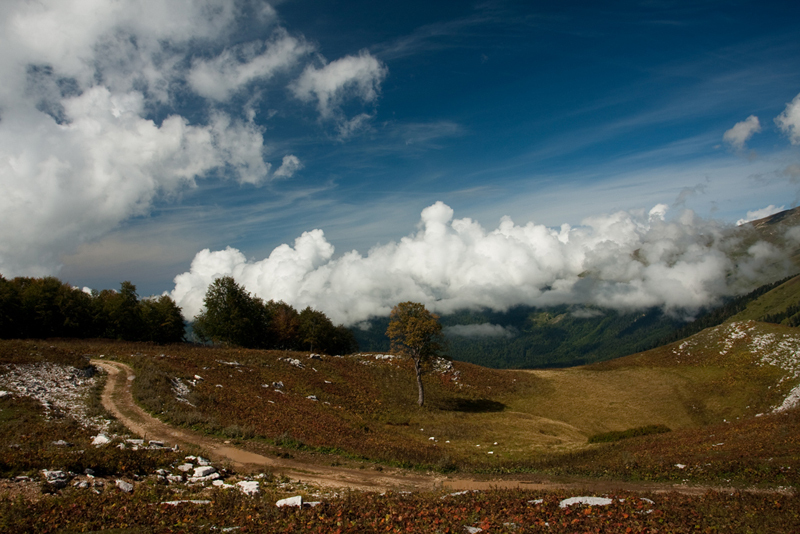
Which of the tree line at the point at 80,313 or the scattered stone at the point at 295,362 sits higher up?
the tree line at the point at 80,313

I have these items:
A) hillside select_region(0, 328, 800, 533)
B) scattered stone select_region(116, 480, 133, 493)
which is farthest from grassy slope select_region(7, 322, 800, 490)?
scattered stone select_region(116, 480, 133, 493)

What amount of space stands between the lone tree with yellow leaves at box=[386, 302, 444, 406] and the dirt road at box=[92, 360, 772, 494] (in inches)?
1195

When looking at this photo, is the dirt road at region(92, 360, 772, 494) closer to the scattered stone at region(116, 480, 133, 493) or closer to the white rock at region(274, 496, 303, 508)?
the white rock at region(274, 496, 303, 508)

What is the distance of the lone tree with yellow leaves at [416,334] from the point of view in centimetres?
5303

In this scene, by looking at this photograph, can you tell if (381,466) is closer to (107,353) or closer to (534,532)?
(534,532)

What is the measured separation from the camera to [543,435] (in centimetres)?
4259

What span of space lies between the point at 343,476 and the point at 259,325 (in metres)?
78.5

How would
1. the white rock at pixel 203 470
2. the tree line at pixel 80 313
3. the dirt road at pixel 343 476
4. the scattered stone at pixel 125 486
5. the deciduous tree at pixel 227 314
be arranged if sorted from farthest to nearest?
the deciduous tree at pixel 227 314
the tree line at pixel 80 313
the dirt road at pixel 343 476
the white rock at pixel 203 470
the scattered stone at pixel 125 486

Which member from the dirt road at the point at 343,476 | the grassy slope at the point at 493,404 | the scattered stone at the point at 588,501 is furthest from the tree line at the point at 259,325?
the scattered stone at the point at 588,501

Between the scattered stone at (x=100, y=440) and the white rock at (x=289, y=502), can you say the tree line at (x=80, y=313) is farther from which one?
the white rock at (x=289, y=502)

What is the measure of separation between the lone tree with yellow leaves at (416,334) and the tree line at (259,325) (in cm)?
4326

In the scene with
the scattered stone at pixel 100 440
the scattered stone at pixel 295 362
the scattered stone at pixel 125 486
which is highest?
the scattered stone at pixel 125 486

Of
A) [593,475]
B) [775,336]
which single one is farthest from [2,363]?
[775,336]

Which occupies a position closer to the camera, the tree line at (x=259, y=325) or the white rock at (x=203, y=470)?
the white rock at (x=203, y=470)
